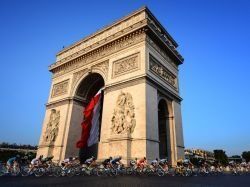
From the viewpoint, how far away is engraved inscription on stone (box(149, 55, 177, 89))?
49.9 ft

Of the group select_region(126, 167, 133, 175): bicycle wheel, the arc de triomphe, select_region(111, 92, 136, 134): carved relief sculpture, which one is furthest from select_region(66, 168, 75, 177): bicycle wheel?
select_region(111, 92, 136, 134): carved relief sculpture

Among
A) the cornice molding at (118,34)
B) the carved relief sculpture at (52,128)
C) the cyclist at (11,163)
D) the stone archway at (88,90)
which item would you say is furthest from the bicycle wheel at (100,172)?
the cornice molding at (118,34)

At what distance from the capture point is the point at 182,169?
39.2 feet

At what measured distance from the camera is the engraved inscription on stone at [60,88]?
20125mm

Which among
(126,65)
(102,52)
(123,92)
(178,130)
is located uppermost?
(102,52)

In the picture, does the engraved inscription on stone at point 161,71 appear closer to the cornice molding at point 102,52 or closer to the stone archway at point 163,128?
the cornice molding at point 102,52

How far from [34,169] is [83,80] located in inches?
411

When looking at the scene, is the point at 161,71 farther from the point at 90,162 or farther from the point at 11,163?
the point at 11,163

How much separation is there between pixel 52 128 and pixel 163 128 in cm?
1032

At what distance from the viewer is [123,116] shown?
13656 mm

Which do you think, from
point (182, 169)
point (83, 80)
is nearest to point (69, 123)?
point (83, 80)

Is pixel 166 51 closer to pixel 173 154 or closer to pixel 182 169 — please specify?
pixel 173 154

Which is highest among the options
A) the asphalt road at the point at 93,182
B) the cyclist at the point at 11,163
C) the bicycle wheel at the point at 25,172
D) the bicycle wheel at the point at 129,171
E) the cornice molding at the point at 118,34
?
the cornice molding at the point at 118,34

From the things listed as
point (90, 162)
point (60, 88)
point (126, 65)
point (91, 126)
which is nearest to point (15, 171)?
point (90, 162)
